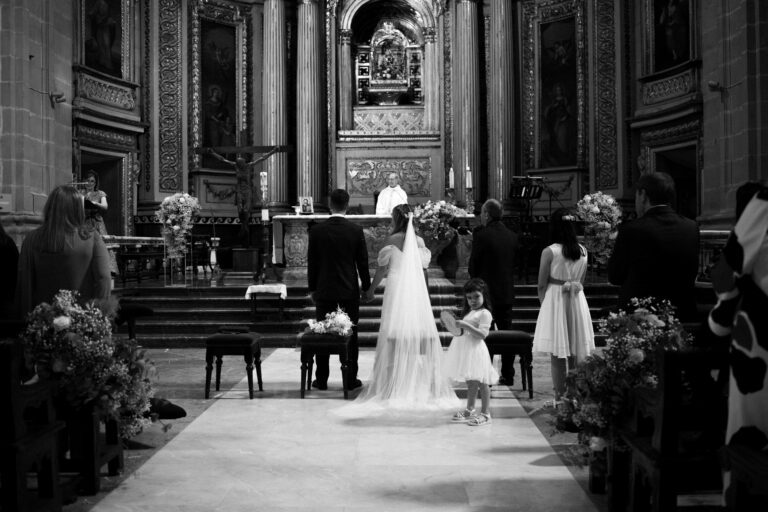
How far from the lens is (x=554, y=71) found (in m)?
19.0

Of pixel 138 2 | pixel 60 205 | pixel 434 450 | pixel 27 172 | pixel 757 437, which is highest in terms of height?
pixel 138 2

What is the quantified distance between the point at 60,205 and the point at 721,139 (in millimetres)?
10899

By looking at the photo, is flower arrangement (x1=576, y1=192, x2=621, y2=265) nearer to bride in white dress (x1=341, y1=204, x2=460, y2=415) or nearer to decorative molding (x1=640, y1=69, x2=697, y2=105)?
decorative molding (x1=640, y1=69, x2=697, y2=105)

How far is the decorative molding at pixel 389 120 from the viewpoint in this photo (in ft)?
67.8

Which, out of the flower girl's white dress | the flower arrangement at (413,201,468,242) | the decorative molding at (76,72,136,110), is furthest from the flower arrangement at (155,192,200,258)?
the flower girl's white dress

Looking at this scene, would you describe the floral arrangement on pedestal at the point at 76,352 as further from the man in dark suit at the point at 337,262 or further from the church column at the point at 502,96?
the church column at the point at 502,96

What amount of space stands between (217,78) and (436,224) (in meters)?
9.00

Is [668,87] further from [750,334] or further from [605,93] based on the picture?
[750,334]

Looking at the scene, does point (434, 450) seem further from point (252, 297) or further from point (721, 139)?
point (721, 139)

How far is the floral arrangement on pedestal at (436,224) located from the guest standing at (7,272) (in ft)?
27.1

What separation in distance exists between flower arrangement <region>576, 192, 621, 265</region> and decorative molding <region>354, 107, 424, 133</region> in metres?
8.22

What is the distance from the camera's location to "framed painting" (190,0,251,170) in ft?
63.3

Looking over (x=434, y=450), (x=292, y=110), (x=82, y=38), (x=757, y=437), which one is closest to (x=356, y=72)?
(x=292, y=110)

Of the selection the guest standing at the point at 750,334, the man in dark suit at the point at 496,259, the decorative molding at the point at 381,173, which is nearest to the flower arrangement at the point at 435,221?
the man in dark suit at the point at 496,259
